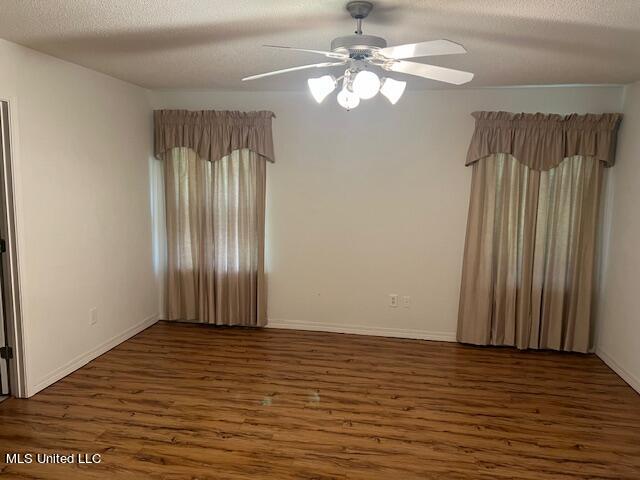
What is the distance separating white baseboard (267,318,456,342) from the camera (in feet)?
14.9

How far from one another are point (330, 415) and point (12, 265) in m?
2.31

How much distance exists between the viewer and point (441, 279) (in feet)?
14.6

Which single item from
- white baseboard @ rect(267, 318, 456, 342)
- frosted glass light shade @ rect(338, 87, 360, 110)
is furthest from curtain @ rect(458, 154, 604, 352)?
frosted glass light shade @ rect(338, 87, 360, 110)

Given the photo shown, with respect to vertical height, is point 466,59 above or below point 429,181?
above

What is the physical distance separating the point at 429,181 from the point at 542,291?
1.41 metres

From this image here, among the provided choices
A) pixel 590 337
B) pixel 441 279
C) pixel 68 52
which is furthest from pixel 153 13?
pixel 590 337

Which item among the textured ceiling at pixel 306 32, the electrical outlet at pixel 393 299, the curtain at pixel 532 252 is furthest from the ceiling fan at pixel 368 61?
the electrical outlet at pixel 393 299

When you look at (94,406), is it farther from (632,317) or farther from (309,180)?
(632,317)

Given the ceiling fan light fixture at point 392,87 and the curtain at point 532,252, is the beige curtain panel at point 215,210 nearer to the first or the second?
the curtain at point 532,252

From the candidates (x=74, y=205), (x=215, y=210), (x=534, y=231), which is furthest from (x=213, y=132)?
(x=534, y=231)

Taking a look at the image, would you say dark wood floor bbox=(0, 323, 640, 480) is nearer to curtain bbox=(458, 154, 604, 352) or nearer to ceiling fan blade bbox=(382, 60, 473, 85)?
curtain bbox=(458, 154, 604, 352)

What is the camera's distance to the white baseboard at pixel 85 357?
3341 mm

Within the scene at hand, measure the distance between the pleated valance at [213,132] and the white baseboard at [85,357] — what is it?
1.72m

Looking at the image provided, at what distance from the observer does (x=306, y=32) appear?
101 inches
